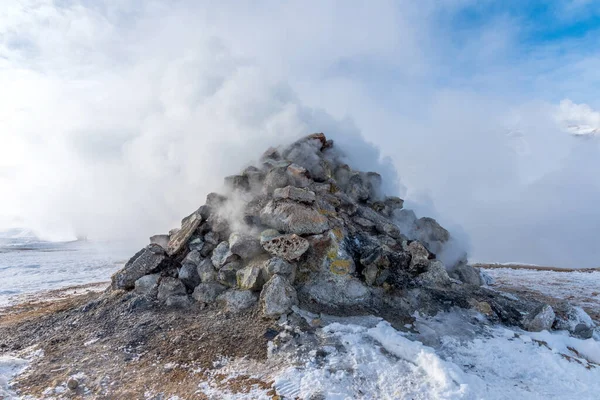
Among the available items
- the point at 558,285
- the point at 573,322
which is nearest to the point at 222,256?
the point at 573,322

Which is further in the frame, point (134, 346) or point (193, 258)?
point (193, 258)

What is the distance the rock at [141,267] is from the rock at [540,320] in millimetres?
9041

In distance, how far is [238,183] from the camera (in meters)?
11.0

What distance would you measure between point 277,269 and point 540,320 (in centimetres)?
596

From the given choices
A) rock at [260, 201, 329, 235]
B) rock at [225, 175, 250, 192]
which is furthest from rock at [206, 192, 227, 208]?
rock at [260, 201, 329, 235]

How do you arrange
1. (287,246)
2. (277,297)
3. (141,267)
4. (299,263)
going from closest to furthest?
(277,297), (287,246), (299,263), (141,267)

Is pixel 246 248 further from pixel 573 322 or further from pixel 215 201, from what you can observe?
pixel 573 322

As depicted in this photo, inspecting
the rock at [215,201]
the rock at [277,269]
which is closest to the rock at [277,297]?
the rock at [277,269]

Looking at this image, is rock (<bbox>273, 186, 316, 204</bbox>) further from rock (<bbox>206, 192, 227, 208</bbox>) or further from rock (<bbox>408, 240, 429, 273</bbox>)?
rock (<bbox>408, 240, 429, 273</bbox>)

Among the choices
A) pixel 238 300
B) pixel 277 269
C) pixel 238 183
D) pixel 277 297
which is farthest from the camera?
pixel 238 183

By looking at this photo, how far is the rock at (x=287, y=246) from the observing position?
27.6 feet

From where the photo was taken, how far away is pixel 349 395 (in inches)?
205

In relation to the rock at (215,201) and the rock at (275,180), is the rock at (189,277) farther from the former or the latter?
the rock at (275,180)

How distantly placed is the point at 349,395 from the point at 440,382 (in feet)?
4.76
